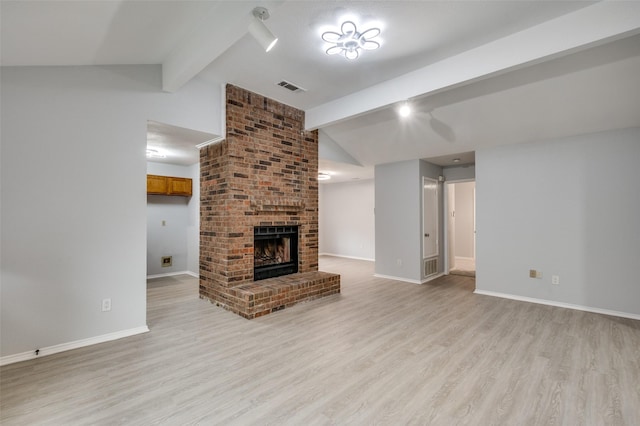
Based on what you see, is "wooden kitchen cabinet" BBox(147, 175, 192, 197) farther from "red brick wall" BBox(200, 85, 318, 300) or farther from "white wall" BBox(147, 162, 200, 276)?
"red brick wall" BBox(200, 85, 318, 300)

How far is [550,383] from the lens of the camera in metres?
2.29

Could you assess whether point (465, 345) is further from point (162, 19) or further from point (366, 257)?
point (366, 257)

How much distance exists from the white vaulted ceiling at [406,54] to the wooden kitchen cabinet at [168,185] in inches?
95.6

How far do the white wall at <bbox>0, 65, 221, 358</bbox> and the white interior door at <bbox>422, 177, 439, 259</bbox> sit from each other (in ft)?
15.4

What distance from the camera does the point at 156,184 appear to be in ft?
19.4

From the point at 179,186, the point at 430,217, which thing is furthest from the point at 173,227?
the point at 430,217

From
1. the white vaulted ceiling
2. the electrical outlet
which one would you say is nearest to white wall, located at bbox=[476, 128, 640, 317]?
the white vaulted ceiling

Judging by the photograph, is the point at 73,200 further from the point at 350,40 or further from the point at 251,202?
the point at 350,40

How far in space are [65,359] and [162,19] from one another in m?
3.09

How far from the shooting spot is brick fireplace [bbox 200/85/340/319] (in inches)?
159

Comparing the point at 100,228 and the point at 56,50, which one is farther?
the point at 100,228

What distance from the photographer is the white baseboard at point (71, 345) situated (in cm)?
259

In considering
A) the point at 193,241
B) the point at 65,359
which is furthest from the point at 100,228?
the point at 193,241

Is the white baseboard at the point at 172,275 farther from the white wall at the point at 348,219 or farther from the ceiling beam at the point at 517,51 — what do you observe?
the ceiling beam at the point at 517,51
